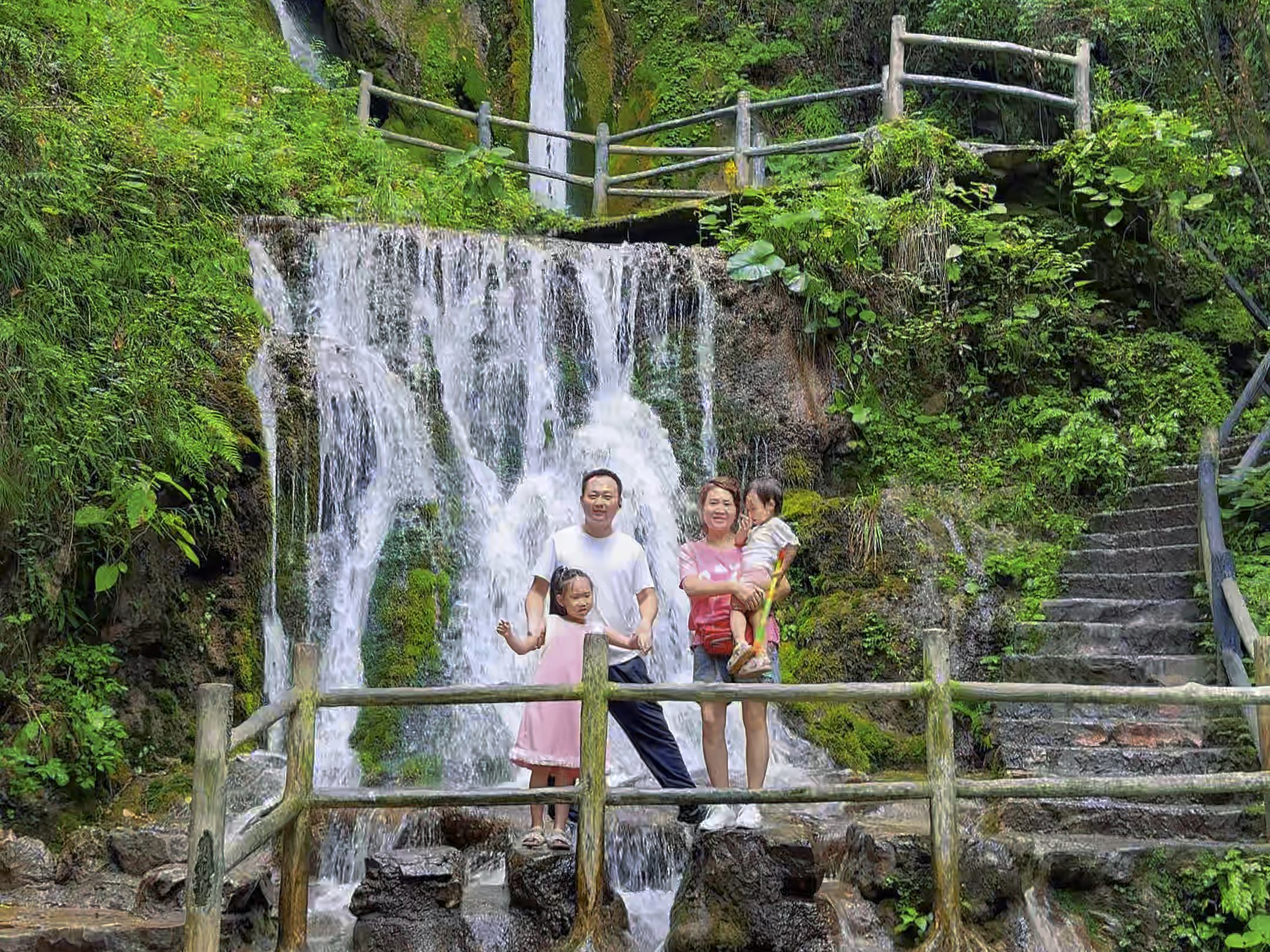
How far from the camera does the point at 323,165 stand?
35.9 ft

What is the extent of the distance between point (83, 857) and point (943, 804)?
163 inches

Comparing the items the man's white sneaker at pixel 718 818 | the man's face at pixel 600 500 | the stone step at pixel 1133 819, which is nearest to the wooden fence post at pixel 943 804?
the man's white sneaker at pixel 718 818

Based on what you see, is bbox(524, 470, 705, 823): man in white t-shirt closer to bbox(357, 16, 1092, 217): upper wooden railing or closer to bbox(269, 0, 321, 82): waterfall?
bbox(357, 16, 1092, 217): upper wooden railing

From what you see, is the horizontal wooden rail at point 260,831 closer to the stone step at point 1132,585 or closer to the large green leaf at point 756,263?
the stone step at point 1132,585

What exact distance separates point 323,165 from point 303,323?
247 cm

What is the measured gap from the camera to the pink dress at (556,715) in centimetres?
531

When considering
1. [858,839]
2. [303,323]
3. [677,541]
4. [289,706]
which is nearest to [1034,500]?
[677,541]

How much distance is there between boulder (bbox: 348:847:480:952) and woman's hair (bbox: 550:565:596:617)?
45.5 inches

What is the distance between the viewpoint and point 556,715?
5363mm

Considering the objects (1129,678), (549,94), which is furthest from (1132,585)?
(549,94)

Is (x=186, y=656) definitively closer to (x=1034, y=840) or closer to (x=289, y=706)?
(x=289, y=706)

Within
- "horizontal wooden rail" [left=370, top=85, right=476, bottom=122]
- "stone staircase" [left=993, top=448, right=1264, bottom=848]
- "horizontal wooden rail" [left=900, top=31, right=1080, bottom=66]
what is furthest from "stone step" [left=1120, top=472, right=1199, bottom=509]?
"horizontal wooden rail" [left=370, top=85, right=476, bottom=122]

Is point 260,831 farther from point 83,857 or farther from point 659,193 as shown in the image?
point 659,193

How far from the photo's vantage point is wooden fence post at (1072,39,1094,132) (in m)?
11.4
